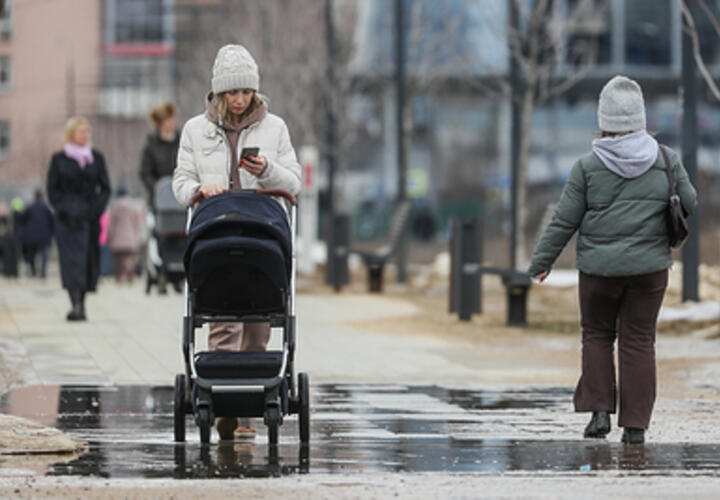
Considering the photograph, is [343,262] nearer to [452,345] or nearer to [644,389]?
[452,345]

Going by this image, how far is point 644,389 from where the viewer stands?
878 centimetres

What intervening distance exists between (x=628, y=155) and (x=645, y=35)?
5891cm

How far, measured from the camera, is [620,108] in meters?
8.91

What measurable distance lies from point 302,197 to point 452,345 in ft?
58.9

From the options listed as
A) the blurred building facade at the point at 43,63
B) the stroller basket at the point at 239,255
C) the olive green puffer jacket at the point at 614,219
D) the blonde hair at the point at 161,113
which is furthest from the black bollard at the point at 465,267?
the blurred building facade at the point at 43,63

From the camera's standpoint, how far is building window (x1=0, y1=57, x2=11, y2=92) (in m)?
84.0

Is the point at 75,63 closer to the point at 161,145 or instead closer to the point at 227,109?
the point at 161,145

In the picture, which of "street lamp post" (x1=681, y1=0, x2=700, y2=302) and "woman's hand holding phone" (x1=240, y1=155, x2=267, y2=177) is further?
"street lamp post" (x1=681, y1=0, x2=700, y2=302)

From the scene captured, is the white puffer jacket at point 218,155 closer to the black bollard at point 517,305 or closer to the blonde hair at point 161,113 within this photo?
the black bollard at point 517,305

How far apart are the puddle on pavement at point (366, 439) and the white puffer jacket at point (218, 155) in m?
1.21

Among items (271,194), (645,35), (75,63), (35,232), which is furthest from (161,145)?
(75,63)

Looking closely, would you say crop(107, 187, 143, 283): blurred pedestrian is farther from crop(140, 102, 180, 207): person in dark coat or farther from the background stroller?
crop(140, 102, 180, 207): person in dark coat

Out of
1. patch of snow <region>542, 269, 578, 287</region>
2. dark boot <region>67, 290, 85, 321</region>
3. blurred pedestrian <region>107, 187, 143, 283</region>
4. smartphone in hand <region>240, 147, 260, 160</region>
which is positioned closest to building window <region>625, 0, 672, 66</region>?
blurred pedestrian <region>107, 187, 143, 283</region>

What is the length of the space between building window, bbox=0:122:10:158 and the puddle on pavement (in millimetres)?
73233
